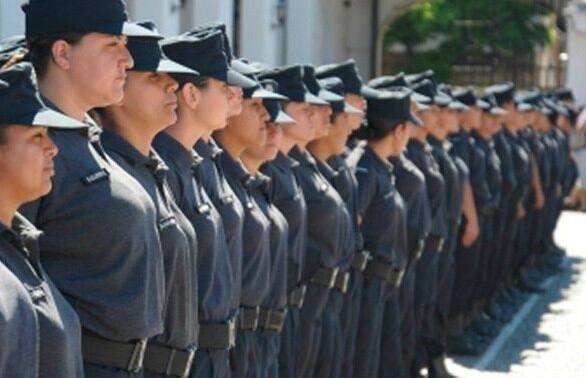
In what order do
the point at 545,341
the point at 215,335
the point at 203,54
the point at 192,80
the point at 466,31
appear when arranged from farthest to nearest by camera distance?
the point at 466,31 < the point at 545,341 < the point at 203,54 < the point at 192,80 < the point at 215,335

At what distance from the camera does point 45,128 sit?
4762mm

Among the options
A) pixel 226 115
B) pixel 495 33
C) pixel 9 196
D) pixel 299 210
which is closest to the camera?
pixel 9 196

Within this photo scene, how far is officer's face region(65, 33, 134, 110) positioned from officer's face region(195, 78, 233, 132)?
1.14 metres

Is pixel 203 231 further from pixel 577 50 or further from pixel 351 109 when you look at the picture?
pixel 577 50

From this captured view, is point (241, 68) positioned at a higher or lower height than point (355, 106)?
higher

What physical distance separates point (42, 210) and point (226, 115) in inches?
62.8

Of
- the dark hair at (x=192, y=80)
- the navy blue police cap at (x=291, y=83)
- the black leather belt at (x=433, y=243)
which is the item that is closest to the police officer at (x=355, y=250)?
the navy blue police cap at (x=291, y=83)

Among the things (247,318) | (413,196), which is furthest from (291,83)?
(413,196)

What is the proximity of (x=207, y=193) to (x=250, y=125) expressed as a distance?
74cm

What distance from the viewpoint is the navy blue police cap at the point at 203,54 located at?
680 cm

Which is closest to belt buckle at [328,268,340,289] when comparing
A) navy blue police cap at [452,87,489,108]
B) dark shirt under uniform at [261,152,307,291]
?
dark shirt under uniform at [261,152,307,291]

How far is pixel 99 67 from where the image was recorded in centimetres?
553

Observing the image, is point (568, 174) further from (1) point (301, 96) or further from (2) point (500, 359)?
(1) point (301, 96)

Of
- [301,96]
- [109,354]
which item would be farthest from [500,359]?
[109,354]
